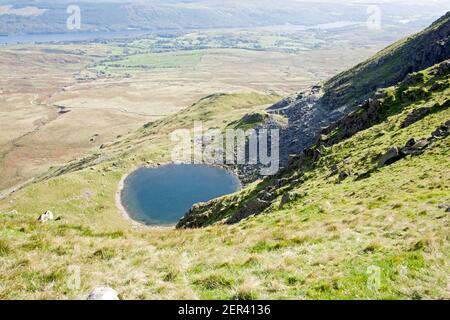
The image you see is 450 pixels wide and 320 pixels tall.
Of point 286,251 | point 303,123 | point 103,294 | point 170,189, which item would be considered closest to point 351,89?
point 303,123

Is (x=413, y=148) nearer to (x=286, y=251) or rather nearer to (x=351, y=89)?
(x=286, y=251)

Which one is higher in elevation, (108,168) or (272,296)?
(272,296)

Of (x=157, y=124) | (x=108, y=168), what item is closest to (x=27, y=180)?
(x=108, y=168)

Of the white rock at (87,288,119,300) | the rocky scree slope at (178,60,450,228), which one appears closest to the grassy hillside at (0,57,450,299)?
the white rock at (87,288,119,300)

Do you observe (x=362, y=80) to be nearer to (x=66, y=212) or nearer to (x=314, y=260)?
(x=66, y=212)

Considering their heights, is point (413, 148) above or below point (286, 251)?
below

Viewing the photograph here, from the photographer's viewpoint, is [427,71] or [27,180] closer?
[427,71]

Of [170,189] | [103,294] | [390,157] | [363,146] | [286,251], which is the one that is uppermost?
[103,294]
